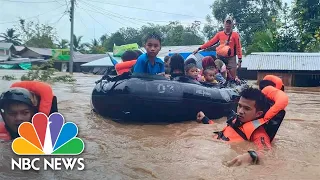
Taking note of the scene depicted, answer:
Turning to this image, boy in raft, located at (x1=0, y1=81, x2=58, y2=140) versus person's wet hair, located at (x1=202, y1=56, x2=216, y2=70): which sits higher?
person's wet hair, located at (x1=202, y1=56, x2=216, y2=70)

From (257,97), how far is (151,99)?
1.48 metres

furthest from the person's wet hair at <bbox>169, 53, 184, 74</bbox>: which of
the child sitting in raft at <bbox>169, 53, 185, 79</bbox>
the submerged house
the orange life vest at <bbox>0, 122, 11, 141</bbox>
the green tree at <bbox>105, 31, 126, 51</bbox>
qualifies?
the green tree at <bbox>105, 31, 126, 51</bbox>

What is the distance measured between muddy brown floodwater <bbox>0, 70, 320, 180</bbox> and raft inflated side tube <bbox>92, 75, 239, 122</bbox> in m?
0.13

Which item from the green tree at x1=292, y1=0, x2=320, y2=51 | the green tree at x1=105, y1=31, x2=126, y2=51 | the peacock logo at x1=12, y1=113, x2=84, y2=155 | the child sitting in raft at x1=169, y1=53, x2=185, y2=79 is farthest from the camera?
the green tree at x1=105, y1=31, x2=126, y2=51

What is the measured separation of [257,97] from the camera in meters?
3.76

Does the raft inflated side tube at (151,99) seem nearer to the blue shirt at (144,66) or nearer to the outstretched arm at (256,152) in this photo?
the blue shirt at (144,66)

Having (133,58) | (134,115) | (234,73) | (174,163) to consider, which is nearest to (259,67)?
(234,73)

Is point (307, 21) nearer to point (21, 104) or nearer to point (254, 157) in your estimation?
point (254, 157)

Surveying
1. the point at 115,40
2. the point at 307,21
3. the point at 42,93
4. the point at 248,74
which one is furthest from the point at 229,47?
the point at 115,40

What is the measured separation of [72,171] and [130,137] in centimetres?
150

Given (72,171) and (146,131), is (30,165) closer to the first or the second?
(72,171)

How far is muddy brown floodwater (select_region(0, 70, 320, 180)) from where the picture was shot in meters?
2.84

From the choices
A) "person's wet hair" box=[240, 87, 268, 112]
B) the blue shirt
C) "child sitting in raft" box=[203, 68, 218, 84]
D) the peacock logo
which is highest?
the blue shirt

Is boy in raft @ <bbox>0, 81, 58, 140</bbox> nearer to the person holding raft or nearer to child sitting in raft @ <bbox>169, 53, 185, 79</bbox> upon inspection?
child sitting in raft @ <bbox>169, 53, 185, 79</bbox>
